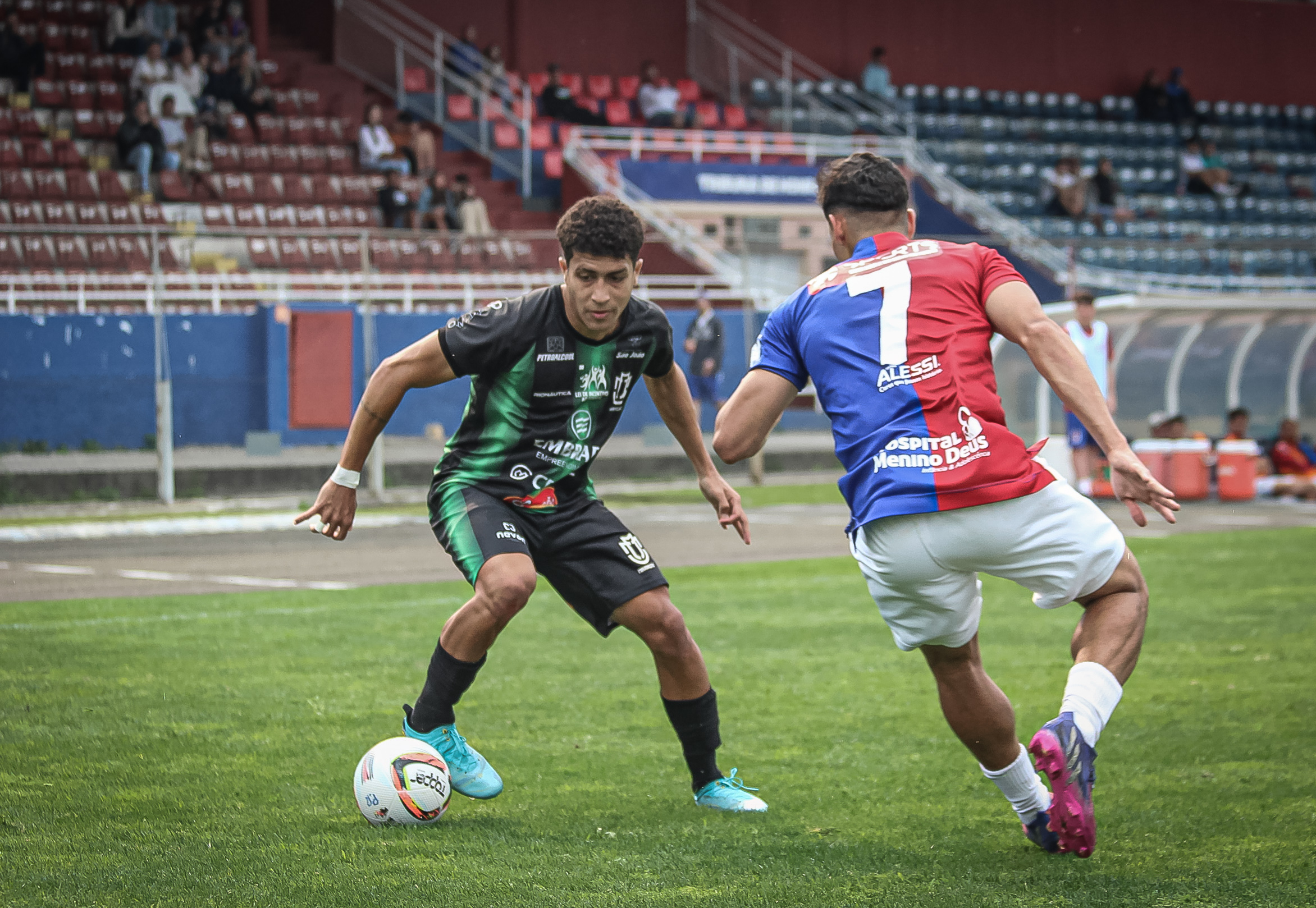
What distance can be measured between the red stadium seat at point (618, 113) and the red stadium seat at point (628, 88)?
1.09m

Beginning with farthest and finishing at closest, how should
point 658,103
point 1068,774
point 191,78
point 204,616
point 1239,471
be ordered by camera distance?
point 658,103, point 191,78, point 1239,471, point 204,616, point 1068,774

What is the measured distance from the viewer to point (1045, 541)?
12.2 ft

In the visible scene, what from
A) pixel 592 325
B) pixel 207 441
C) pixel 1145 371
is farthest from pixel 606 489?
pixel 592 325

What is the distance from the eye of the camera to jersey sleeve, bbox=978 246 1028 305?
12.9 ft

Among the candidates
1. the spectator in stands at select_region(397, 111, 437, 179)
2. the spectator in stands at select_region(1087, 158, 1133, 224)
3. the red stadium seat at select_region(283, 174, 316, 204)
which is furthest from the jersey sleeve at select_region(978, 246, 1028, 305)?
the spectator in stands at select_region(1087, 158, 1133, 224)

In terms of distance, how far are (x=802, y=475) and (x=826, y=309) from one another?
1492cm

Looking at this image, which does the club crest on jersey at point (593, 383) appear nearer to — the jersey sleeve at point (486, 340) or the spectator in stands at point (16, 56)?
the jersey sleeve at point (486, 340)

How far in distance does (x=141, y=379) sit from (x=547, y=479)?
39.0 feet

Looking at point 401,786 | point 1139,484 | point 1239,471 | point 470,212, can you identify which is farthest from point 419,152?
point 1139,484

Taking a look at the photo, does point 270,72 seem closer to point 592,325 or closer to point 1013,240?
point 1013,240

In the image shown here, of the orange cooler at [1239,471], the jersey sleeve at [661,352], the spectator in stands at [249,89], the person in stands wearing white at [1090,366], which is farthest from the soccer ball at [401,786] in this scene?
the spectator in stands at [249,89]

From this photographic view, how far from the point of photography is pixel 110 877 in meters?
3.81

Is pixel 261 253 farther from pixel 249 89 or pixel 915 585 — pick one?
pixel 915 585

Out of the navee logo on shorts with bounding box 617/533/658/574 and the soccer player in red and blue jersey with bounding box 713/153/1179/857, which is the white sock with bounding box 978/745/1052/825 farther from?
the navee logo on shorts with bounding box 617/533/658/574
